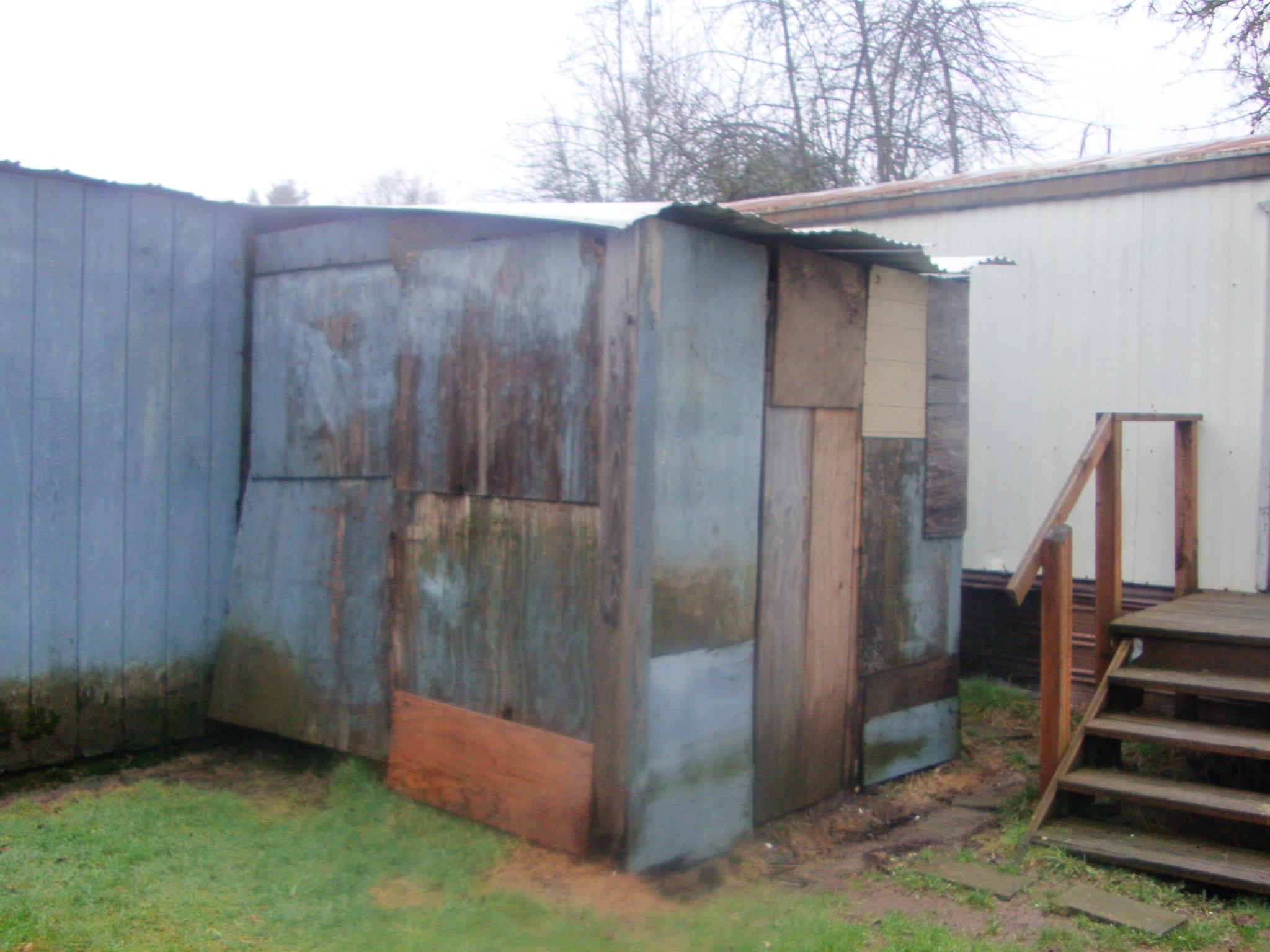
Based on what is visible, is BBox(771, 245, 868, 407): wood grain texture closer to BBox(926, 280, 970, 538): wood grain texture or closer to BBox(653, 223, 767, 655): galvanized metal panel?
BBox(653, 223, 767, 655): galvanized metal panel

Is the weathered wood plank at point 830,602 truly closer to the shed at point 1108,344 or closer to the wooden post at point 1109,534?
the wooden post at point 1109,534

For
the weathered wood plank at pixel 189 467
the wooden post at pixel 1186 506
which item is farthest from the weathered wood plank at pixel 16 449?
the wooden post at pixel 1186 506

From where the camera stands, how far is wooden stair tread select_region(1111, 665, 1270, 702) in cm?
453

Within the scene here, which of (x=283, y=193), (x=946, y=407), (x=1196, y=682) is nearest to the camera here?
(x=1196, y=682)

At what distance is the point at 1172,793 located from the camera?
4297 millimetres

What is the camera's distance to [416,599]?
15.7ft

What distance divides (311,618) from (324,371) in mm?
1142

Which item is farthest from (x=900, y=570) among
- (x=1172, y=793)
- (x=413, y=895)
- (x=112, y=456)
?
(x=112, y=456)

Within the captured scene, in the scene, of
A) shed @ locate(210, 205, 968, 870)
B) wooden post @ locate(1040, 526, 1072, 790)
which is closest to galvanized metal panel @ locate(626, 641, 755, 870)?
shed @ locate(210, 205, 968, 870)

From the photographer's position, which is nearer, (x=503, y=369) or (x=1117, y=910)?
(x=1117, y=910)

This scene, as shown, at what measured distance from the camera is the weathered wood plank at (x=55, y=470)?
4875mm

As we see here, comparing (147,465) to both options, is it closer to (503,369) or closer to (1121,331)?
(503,369)

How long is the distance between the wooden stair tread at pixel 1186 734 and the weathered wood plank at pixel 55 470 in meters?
4.45

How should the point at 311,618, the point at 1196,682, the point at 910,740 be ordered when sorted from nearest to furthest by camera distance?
the point at 1196,682 < the point at 311,618 < the point at 910,740
